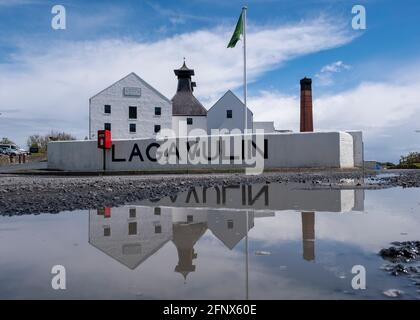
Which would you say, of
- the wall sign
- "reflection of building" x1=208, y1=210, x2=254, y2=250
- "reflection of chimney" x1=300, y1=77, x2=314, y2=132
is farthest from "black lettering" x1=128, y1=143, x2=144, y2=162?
"reflection of building" x1=208, y1=210, x2=254, y2=250

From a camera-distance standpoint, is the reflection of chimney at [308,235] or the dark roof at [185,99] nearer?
the reflection of chimney at [308,235]

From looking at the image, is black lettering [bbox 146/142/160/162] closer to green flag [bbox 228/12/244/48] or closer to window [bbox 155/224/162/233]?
green flag [bbox 228/12/244/48]

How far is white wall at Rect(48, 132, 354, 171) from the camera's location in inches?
981

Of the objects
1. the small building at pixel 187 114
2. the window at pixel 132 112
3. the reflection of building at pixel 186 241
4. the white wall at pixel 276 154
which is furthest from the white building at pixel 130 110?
the reflection of building at pixel 186 241

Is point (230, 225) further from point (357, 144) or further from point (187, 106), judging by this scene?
point (187, 106)

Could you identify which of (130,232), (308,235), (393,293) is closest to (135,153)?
(130,232)

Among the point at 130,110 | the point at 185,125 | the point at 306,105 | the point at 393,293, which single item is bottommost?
the point at 393,293

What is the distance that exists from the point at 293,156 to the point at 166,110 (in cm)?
2236

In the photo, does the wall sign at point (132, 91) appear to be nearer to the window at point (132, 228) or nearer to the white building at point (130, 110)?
the white building at point (130, 110)

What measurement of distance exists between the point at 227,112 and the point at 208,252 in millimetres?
41715

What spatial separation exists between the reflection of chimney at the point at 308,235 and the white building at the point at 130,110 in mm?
37652

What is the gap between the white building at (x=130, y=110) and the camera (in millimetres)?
41906

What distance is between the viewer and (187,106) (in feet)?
160

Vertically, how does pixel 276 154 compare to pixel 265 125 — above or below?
below
